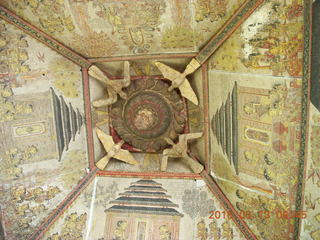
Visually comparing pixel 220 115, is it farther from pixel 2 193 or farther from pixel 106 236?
pixel 2 193

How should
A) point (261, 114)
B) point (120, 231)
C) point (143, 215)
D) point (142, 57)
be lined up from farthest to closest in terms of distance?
point (142, 57), point (143, 215), point (120, 231), point (261, 114)

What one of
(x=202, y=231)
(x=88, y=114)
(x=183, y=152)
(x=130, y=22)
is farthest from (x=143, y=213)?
(x=130, y=22)

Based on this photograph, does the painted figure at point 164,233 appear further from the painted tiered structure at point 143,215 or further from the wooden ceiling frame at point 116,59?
the wooden ceiling frame at point 116,59

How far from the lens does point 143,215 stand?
18.6 ft

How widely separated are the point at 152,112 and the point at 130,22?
191cm

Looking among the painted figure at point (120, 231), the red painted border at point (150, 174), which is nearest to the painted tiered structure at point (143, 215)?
the painted figure at point (120, 231)

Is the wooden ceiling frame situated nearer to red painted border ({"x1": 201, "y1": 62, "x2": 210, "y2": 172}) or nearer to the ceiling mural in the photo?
red painted border ({"x1": 201, "y1": 62, "x2": 210, "y2": 172})

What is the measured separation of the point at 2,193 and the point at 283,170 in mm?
4592

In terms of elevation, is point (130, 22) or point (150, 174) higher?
point (130, 22)

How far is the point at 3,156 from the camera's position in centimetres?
519

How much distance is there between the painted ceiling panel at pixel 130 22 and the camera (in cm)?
482

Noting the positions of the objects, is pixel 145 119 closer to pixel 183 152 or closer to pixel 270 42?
pixel 183 152

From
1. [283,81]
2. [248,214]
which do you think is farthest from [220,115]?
[248,214]

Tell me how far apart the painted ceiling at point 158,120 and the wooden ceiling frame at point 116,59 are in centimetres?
2
